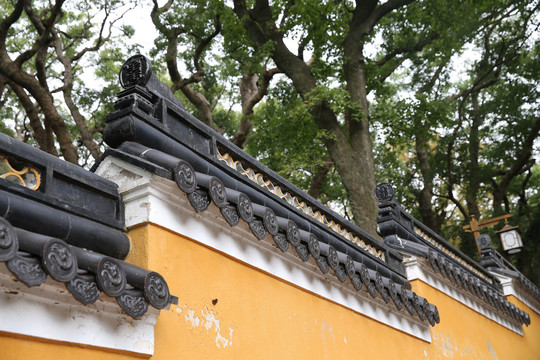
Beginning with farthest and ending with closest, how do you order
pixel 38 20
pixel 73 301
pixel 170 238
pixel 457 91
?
1. pixel 457 91
2. pixel 38 20
3. pixel 170 238
4. pixel 73 301

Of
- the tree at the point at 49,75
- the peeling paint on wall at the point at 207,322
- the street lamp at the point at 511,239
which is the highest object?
the tree at the point at 49,75

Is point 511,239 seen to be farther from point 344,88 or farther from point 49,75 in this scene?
point 49,75

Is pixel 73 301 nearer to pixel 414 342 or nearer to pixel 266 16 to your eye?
pixel 414 342

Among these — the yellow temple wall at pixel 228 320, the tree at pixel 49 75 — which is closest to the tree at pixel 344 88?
the tree at pixel 49 75

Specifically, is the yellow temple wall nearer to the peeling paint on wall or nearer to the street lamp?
the peeling paint on wall

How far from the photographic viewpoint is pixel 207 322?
3324 millimetres

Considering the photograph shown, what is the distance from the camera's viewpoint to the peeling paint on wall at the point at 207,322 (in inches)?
125

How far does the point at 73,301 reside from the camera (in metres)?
2.48

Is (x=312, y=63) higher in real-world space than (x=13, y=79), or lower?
higher

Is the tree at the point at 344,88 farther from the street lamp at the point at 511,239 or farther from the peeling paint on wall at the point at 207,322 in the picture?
the peeling paint on wall at the point at 207,322

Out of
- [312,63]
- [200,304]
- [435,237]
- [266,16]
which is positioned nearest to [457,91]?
[312,63]

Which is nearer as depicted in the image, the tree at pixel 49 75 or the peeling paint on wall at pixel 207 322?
the peeling paint on wall at pixel 207 322

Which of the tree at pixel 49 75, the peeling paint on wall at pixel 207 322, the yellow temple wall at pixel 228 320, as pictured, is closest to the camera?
the yellow temple wall at pixel 228 320

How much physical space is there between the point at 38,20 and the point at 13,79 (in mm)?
1741
